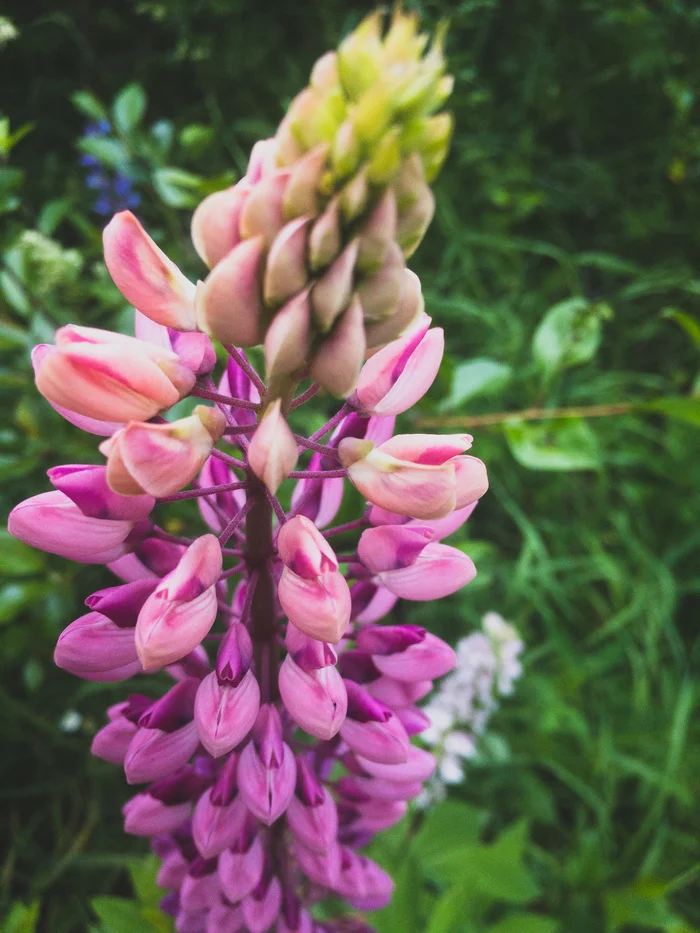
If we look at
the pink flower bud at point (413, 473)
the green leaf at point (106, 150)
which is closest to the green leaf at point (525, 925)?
the pink flower bud at point (413, 473)

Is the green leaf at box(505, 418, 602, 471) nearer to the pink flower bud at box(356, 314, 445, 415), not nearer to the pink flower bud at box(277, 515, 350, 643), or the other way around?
the pink flower bud at box(356, 314, 445, 415)

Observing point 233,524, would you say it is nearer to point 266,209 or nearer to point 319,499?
point 319,499

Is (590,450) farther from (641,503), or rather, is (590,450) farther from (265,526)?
(641,503)

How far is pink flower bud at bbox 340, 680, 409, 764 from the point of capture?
2.70 feet

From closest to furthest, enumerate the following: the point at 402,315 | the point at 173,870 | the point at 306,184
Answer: the point at 306,184
the point at 402,315
the point at 173,870

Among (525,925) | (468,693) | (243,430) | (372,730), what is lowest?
(525,925)

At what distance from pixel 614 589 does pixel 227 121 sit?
6.81 feet

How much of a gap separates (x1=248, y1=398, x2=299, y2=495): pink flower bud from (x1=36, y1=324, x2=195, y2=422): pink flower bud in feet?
0.34

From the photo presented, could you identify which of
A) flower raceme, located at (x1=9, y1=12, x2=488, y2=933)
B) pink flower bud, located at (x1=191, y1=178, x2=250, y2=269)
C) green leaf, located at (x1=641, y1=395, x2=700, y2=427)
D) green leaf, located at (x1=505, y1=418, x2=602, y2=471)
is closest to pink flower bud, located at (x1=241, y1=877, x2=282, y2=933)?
flower raceme, located at (x1=9, y1=12, x2=488, y2=933)

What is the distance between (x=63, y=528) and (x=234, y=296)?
0.28 metres

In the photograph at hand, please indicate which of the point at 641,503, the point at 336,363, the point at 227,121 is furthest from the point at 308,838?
the point at 227,121

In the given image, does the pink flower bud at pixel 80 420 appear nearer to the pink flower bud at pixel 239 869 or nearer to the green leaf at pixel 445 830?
the pink flower bud at pixel 239 869

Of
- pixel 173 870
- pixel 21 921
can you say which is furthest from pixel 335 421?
pixel 21 921

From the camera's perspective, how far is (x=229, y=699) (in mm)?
734
